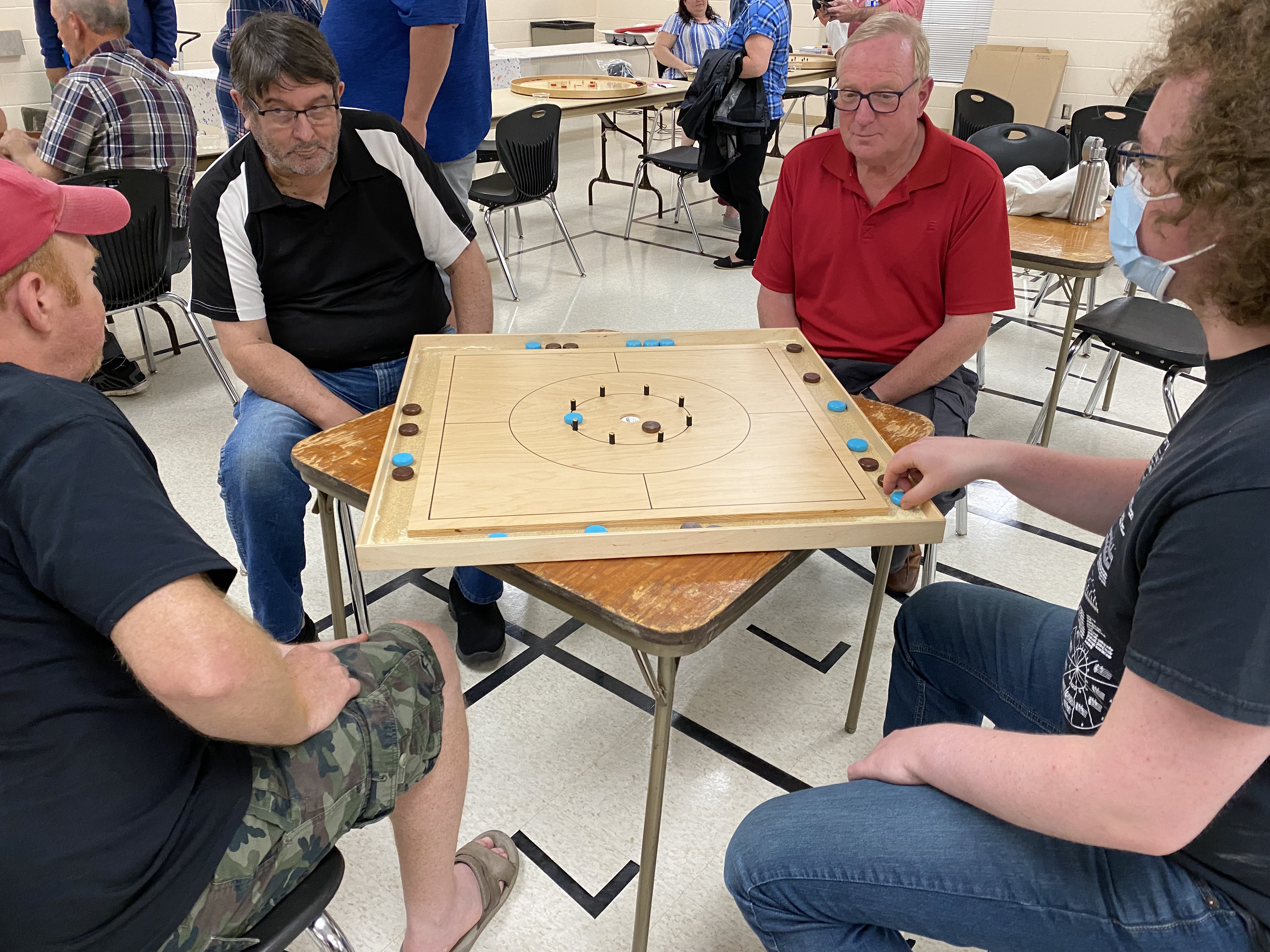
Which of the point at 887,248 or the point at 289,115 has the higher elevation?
the point at 289,115

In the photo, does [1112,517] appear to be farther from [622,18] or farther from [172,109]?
[622,18]

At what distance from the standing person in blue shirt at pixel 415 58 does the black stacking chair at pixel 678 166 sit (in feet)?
6.62

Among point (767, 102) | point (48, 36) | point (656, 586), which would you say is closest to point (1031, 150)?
point (767, 102)

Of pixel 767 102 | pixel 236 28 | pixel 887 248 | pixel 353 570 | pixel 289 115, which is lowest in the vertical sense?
pixel 353 570

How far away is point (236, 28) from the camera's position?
2.89 meters

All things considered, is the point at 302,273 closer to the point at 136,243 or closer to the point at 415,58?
the point at 415,58

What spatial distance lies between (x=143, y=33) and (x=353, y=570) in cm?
385

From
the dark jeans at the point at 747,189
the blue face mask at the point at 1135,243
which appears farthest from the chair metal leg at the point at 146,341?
the blue face mask at the point at 1135,243

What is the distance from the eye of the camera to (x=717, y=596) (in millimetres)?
1085

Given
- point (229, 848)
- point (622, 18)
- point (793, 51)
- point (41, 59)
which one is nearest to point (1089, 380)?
point (229, 848)

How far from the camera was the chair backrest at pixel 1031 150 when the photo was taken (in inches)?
134

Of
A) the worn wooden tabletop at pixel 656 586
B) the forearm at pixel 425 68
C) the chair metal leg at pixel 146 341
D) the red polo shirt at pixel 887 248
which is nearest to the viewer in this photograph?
the worn wooden tabletop at pixel 656 586

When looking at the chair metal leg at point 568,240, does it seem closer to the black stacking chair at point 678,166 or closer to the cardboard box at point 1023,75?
the black stacking chair at point 678,166

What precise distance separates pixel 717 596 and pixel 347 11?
2.32m
